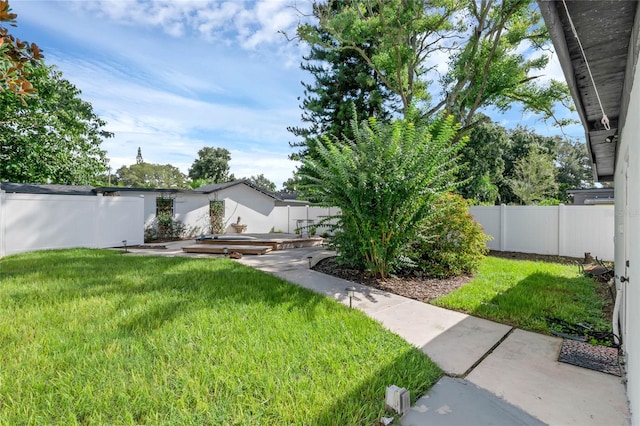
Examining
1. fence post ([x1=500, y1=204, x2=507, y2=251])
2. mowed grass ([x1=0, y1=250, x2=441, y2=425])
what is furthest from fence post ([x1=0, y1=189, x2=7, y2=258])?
fence post ([x1=500, y1=204, x2=507, y2=251])

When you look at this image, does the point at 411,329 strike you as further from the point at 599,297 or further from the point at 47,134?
the point at 47,134

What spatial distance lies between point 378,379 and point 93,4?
8.27 meters

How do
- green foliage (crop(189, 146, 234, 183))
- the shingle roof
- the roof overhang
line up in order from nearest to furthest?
the roof overhang
the shingle roof
green foliage (crop(189, 146, 234, 183))

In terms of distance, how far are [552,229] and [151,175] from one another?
50.8 meters

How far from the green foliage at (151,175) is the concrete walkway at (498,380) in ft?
152

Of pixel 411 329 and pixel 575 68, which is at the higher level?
pixel 575 68

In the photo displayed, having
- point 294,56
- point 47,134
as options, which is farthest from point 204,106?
point 47,134

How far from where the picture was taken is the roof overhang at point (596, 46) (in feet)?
6.45

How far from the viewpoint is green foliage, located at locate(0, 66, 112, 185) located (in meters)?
12.3

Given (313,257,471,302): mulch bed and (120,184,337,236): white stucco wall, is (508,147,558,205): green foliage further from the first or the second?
(313,257,471,302): mulch bed

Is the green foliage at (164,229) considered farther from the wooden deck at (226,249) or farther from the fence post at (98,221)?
the wooden deck at (226,249)

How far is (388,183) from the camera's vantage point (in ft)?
18.1

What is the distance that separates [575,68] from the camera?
2754 mm

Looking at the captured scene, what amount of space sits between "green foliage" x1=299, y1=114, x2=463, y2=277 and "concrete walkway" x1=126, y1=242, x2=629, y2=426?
6.20ft
